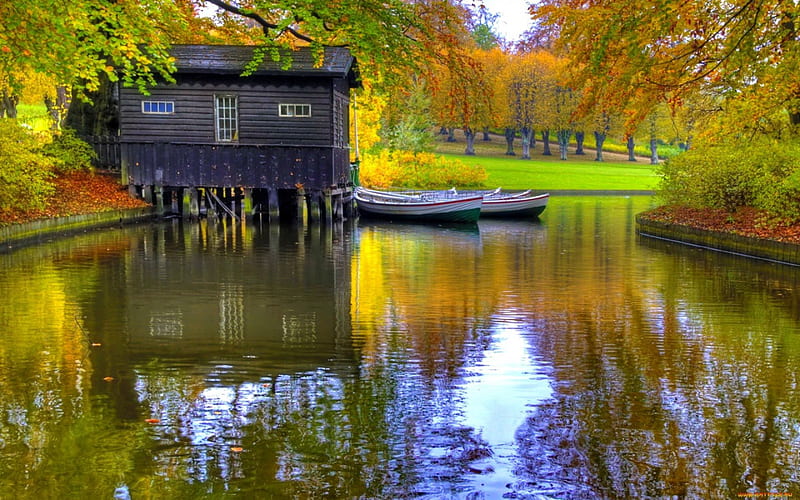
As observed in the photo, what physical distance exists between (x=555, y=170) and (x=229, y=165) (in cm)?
4521

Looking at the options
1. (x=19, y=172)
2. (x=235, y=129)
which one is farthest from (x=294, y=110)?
(x=19, y=172)

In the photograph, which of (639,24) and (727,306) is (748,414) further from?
(639,24)

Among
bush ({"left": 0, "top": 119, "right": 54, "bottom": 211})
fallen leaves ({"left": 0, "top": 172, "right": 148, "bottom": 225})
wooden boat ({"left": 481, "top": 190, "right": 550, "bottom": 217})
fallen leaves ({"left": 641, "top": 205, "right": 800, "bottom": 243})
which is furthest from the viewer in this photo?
wooden boat ({"left": 481, "top": 190, "right": 550, "bottom": 217})

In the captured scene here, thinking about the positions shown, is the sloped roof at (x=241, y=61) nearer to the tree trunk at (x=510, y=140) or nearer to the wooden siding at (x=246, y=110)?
the wooden siding at (x=246, y=110)

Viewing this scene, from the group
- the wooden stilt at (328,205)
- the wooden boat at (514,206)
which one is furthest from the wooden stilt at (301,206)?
the wooden boat at (514,206)

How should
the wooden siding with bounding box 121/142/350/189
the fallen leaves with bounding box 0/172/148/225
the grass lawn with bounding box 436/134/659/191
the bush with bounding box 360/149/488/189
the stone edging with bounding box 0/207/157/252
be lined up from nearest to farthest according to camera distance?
the stone edging with bounding box 0/207/157/252, the fallen leaves with bounding box 0/172/148/225, the wooden siding with bounding box 121/142/350/189, the bush with bounding box 360/149/488/189, the grass lawn with bounding box 436/134/659/191

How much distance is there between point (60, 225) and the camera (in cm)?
2475

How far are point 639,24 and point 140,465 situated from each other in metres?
10.4

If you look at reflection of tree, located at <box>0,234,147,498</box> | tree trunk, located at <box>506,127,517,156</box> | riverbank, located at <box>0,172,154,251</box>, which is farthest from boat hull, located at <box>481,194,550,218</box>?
tree trunk, located at <box>506,127,517,156</box>

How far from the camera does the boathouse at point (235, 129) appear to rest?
31.3m

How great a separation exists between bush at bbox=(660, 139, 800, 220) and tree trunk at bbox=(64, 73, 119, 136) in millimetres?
20808

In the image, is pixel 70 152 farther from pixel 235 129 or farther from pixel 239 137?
pixel 239 137

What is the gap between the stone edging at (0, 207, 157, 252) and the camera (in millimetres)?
21703

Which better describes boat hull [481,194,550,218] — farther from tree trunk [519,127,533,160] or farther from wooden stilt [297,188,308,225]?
tree trunk [519,127,533,160]
